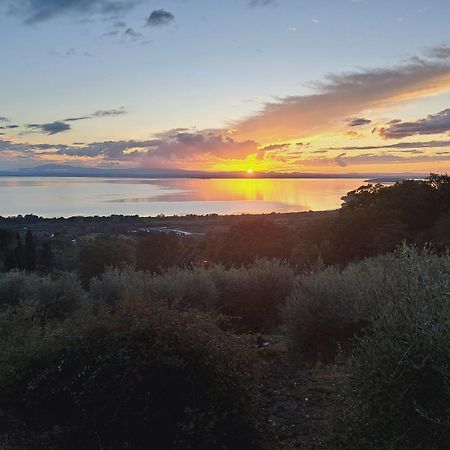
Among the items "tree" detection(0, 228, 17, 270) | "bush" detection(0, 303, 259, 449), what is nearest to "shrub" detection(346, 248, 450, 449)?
"bush" detection(0, 303, 259, 449)

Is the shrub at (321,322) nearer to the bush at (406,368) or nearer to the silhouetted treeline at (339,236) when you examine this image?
the bush at (406,368)

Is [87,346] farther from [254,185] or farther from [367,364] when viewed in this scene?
[254,185]

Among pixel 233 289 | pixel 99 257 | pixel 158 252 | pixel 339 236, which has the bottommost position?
pixel 158 252

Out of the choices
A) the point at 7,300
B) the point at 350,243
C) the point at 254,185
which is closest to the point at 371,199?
the point at 350,243

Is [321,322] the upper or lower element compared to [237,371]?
lower

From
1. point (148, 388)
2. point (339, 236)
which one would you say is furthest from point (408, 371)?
point (339, 236)

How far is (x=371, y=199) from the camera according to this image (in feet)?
92.3

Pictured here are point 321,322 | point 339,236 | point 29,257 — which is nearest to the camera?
point 321,322

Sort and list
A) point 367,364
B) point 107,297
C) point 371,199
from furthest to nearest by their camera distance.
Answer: point 371,199 → point 107,297 → point 367,364

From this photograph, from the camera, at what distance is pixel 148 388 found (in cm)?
563

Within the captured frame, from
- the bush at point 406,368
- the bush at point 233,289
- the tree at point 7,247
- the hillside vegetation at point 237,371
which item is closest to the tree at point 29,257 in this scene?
the tree at point 7,247

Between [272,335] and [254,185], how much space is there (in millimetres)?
139173

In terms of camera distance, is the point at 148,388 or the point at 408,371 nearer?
the point at 408,371

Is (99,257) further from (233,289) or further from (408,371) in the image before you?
(408,371)
